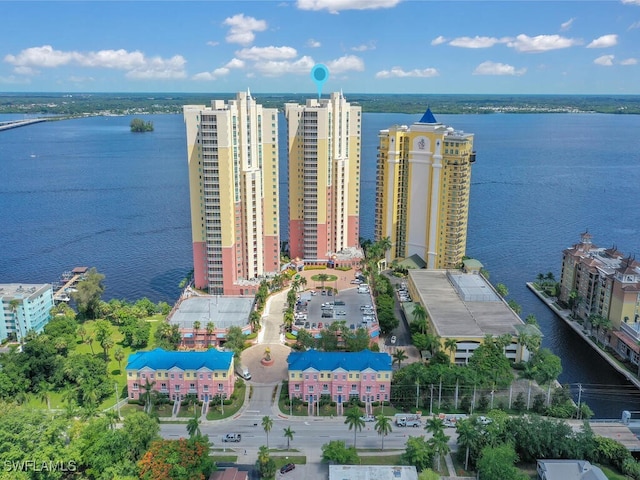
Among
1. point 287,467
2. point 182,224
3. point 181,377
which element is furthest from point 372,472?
point 182,224

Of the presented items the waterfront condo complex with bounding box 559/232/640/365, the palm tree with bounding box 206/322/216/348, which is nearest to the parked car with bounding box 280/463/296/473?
the palm tree with bounding box 206/322/216/348

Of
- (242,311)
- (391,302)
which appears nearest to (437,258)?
(391,302)

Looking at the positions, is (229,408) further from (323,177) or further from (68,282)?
(68,282)

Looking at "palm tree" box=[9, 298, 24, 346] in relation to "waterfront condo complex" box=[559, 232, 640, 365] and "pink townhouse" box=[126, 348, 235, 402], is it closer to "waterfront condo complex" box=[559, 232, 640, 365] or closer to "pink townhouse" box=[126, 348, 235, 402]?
"pink townhouse" box=[126, 348, 235, 402]

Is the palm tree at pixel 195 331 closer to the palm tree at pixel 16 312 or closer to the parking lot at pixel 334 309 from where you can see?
the parking lot at pixel 334 309

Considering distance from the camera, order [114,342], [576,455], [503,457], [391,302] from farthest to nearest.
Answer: [391,302] < [114,342] < [576,455] < [503,457]

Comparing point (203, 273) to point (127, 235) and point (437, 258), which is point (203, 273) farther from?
point (127, 235)

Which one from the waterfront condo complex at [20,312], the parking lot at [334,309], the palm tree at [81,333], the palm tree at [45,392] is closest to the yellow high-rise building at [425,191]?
the parking lot at [334,309]
